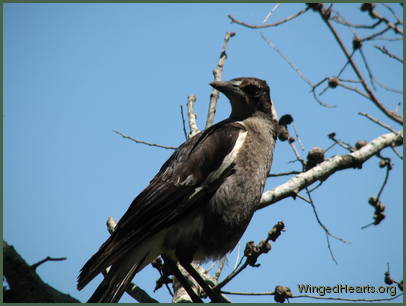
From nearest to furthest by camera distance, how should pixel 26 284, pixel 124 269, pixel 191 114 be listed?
1. pixel 26 284
2. pixel 124 269
3. pixel 191 114

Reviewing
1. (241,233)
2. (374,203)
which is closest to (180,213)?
(241,233)

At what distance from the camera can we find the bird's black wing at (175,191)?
4.14 meters

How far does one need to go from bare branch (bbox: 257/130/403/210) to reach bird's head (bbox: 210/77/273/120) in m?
1.12

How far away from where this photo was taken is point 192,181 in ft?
15.1

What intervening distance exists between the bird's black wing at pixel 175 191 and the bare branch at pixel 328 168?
18.1 inches

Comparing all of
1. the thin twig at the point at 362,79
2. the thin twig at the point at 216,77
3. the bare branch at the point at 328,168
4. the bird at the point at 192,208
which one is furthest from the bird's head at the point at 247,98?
the thin twig at the point at 362,79

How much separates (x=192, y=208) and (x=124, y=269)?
0.78 metres

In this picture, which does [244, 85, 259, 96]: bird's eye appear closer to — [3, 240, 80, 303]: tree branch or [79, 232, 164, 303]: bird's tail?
[79, 232, 164, 303]: bird's tail

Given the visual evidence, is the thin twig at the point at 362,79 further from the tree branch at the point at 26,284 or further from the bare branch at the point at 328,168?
the tree branch at the point at 26,284

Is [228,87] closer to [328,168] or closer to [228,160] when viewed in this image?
[228,160]

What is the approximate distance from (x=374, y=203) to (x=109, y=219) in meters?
2.54

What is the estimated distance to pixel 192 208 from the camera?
4.53 m

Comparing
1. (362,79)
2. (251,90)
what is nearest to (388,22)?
(362,79)

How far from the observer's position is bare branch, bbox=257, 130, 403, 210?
4586mm
